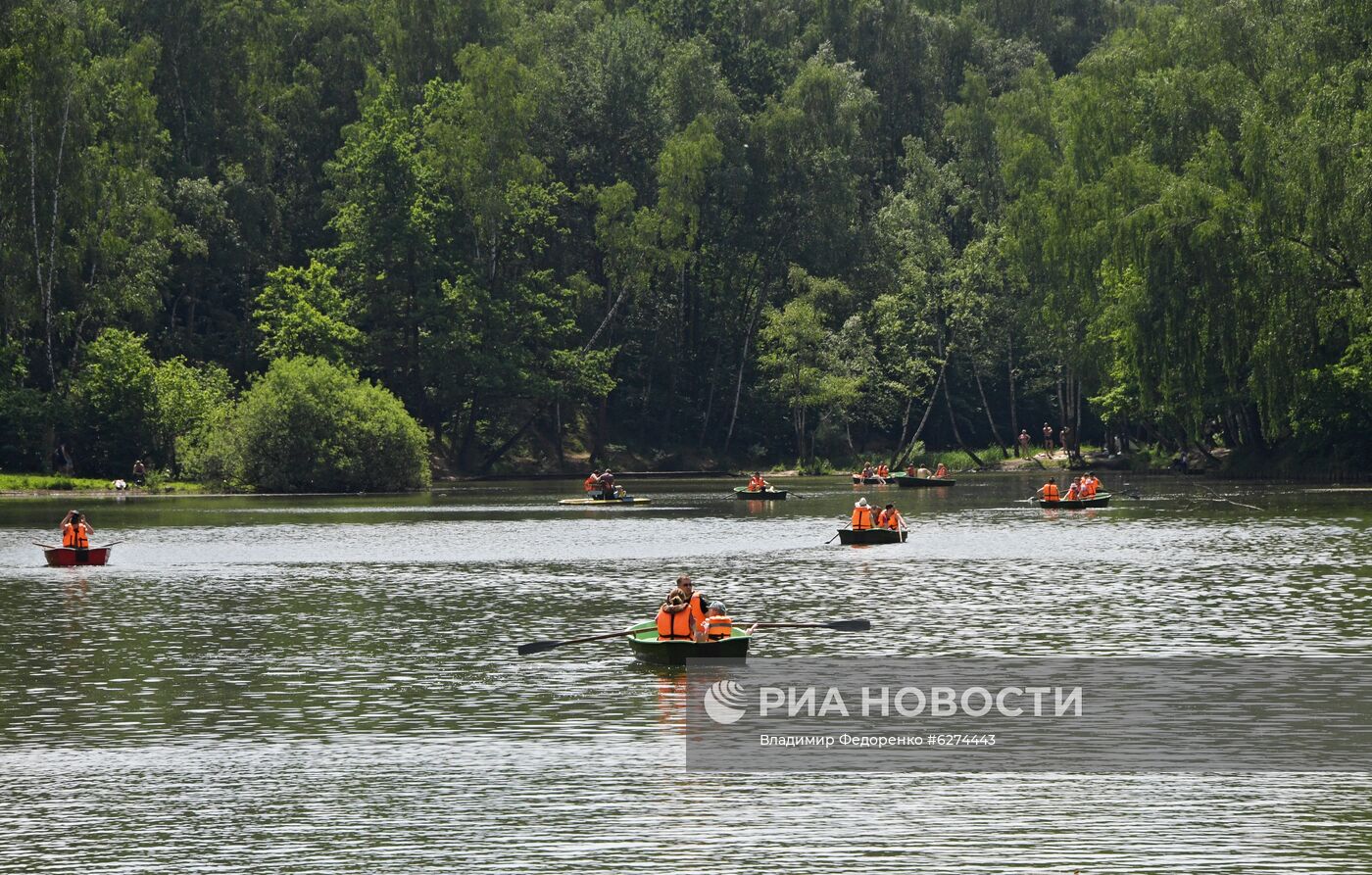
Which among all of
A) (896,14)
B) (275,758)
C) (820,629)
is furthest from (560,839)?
(896,14)

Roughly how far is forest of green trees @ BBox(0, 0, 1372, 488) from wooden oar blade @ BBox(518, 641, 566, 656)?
5539 centimetres

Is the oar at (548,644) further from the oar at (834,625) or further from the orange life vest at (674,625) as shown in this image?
the oar at (834,625)

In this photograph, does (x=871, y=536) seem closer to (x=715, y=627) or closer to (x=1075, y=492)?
(x=1075, y=492)

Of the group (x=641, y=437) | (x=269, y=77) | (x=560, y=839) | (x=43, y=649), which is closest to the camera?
(x=560, y=839)

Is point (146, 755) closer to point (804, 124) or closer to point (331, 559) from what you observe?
point (331, 559)

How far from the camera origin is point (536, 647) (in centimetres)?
3538

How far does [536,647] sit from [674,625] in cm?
333

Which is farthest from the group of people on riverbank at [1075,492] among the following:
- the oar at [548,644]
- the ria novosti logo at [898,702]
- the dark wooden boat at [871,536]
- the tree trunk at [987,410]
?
the ria novosti logo at [898,702]

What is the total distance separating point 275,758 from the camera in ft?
86.1

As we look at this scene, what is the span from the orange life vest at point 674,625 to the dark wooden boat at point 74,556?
2829 cm

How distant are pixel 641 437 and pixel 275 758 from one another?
106887 millimetres

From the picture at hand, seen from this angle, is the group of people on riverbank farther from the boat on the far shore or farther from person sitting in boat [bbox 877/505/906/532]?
the boat on the far shore

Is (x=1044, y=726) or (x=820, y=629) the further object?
(x=820, y=629)

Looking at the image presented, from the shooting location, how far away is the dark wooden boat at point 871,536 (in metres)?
63.1
